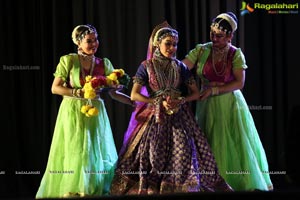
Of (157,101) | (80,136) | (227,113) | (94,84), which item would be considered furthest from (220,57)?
(80,136)

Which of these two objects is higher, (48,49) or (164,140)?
(48,49)

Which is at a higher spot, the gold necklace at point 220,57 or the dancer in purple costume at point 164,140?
the gold necklace at point 220,57

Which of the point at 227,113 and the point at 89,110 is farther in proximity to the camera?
the point at 227,113

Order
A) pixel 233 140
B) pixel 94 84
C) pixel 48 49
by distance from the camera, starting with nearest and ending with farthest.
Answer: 1. pixel 94 84
2. pixel 233 140
3. pixel 48 49

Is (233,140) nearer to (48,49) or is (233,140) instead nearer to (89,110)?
(89,110)

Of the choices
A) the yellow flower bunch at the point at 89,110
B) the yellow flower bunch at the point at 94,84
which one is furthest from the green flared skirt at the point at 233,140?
the yellow flower bunch at the point at 89,110

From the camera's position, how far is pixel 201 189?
385 centimetres

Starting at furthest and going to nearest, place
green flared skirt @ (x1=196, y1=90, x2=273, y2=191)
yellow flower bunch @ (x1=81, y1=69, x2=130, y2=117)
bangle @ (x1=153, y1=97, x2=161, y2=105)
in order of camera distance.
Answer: green flared skirt @ (x1=196, y1=90, x2=273, y2=191)
bangle @ (x1=153, y1=97, x2=161, y2=105)
yellow flower bunch @ (x1=81, y1=69, x2=130, y2=117)

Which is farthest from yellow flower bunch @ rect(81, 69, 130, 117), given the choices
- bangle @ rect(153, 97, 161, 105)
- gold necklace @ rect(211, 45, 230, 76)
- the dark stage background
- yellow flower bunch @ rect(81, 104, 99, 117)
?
gold necklace @ rect(211, 45, 230, 76)

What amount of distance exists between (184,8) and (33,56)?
1295 mm

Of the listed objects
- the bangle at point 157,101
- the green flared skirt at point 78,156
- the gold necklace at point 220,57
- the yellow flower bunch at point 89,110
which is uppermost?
the gold necklace at point 220,57

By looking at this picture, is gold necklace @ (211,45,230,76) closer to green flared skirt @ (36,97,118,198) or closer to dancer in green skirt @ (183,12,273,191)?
dancer in green skirt @ (183,12,273,191)

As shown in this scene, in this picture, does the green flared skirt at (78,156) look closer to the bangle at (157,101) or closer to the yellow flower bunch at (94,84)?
the yellow flower bunch at (94,84)

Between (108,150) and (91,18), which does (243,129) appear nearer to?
(108,150)
